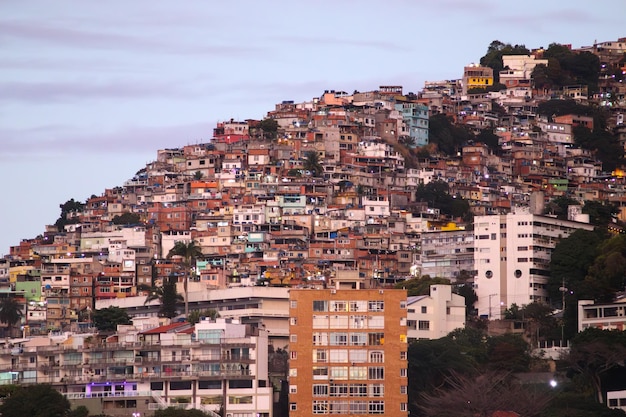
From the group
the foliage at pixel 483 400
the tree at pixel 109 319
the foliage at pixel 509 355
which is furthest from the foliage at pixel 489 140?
the foliage at pixel 483 400

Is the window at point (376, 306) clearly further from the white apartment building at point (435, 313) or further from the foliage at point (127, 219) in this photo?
the foliage at point (127, 219)

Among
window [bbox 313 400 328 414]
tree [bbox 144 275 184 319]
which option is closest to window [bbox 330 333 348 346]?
window [bbox 313 400 328 414]

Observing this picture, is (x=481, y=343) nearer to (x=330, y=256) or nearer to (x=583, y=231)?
(x=583, y=231)

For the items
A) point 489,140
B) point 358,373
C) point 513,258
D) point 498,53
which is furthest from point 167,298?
point 498,53

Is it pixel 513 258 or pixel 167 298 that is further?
pixel 167 298

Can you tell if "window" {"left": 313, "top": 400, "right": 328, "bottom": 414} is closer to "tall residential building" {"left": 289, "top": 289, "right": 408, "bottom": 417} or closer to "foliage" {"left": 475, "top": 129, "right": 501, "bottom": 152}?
"tall residential building" {"left": 289, "top": 289, "right": 408, "bottom": 417}

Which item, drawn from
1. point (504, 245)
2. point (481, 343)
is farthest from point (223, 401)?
point (504, 245)

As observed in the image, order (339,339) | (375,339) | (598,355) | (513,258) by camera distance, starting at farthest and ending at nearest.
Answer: (513,258)
(339,339)
(375,339)
(598,355)

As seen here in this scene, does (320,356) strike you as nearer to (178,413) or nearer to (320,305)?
(320,305)
